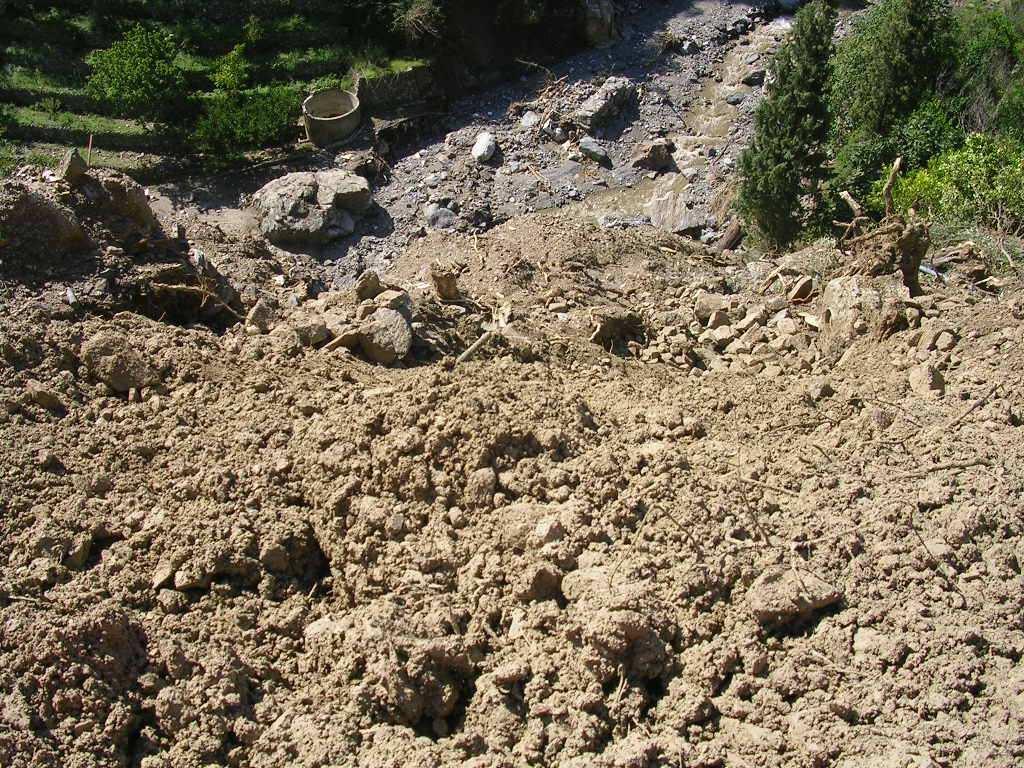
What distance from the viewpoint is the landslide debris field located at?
4242 millimetres

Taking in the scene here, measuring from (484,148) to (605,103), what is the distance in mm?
2944

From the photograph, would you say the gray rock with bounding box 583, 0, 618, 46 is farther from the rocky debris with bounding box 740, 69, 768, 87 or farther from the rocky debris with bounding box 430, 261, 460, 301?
the rocky debris with bounding box 430, 261, 460, 301

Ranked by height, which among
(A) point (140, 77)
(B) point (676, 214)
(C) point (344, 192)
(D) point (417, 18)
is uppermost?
(D) point (417, 18)

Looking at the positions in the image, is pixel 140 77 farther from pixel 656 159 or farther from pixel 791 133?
pixel 791 133

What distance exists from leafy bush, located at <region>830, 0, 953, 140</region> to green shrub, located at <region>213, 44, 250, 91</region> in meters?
11.6

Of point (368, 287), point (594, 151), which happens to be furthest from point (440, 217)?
point (368, 287)

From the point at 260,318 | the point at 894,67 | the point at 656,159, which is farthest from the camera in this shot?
the point at 656,159

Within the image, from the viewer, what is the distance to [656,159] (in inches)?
722

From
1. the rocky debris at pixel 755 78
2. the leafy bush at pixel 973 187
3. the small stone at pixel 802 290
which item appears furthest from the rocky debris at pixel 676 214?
the small stone at pixel 802 290

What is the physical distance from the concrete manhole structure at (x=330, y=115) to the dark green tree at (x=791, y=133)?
339 inches

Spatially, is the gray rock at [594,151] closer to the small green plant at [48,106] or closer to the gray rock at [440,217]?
the gray rock at [440,217]

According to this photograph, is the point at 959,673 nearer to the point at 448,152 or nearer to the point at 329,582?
the point at 329,582

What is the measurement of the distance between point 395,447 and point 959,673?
3.15 metres

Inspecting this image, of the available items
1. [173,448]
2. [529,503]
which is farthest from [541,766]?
[173,448]
